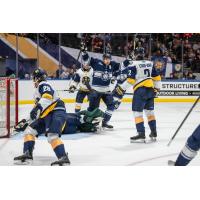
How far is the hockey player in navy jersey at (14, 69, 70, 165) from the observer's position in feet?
12.1

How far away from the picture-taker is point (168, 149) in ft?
14.9

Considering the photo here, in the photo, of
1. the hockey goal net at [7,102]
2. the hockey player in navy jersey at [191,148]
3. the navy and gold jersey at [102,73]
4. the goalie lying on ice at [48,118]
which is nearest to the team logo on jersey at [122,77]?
the navy and gold jersey at [102,73]

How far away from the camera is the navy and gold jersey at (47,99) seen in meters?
3.68

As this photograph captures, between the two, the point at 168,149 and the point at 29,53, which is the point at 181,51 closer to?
the point at 29,53

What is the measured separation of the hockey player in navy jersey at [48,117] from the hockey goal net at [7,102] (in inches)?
45.5

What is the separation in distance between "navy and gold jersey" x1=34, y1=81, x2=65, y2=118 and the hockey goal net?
4.20ft

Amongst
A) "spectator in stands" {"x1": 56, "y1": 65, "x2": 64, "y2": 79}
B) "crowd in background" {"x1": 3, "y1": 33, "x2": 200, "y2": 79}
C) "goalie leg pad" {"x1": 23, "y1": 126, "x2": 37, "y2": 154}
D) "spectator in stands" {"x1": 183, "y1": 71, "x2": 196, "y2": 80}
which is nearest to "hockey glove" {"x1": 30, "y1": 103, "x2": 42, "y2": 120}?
"goalie leg pad" {"x1": 23, "y1": 126, "x2": 37, "y2": 154}

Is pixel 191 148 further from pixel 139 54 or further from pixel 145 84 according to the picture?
pixel 139 54

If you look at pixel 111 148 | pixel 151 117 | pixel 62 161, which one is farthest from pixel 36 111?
pixel 151 117

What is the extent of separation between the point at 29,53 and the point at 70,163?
3.18 metres

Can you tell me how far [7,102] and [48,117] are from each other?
1.39 meters

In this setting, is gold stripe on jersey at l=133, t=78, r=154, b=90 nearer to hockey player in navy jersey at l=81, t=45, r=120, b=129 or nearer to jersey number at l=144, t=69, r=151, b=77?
jersey number at l=144, t=69, r=151, b=77

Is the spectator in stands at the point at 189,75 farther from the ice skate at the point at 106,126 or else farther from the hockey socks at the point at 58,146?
the hockey socks at the point at 58,146
